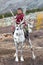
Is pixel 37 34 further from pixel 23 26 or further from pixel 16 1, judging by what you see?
pixel 16 1

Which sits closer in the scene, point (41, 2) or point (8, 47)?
point (8, 47)

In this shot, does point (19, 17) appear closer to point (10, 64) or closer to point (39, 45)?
point (10, 64)

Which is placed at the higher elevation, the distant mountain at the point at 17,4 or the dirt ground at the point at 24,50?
the dirt ground at the point at 24,50

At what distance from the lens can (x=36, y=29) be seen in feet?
62.9

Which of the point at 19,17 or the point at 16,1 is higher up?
the point at 19,17

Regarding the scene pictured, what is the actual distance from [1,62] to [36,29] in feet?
24.6

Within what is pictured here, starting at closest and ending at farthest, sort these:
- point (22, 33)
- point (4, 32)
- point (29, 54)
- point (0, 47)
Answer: point (22, 33) < point (29, 54) < point (0, 47) < point (4, 32)

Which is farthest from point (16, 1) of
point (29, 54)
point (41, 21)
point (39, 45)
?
point (29, 54)

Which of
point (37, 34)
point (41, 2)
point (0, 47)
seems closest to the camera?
point (0, 47)

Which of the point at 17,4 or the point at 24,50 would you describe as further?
the point at 17,4

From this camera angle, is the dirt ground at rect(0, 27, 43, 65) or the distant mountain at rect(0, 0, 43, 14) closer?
the dirt ground at rect(0, 27, 43, 65)

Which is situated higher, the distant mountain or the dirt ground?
the dirt ground

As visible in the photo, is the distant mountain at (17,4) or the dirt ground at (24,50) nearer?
the dirt ground at (24,50)

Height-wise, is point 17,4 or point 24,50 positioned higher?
point 24,50
